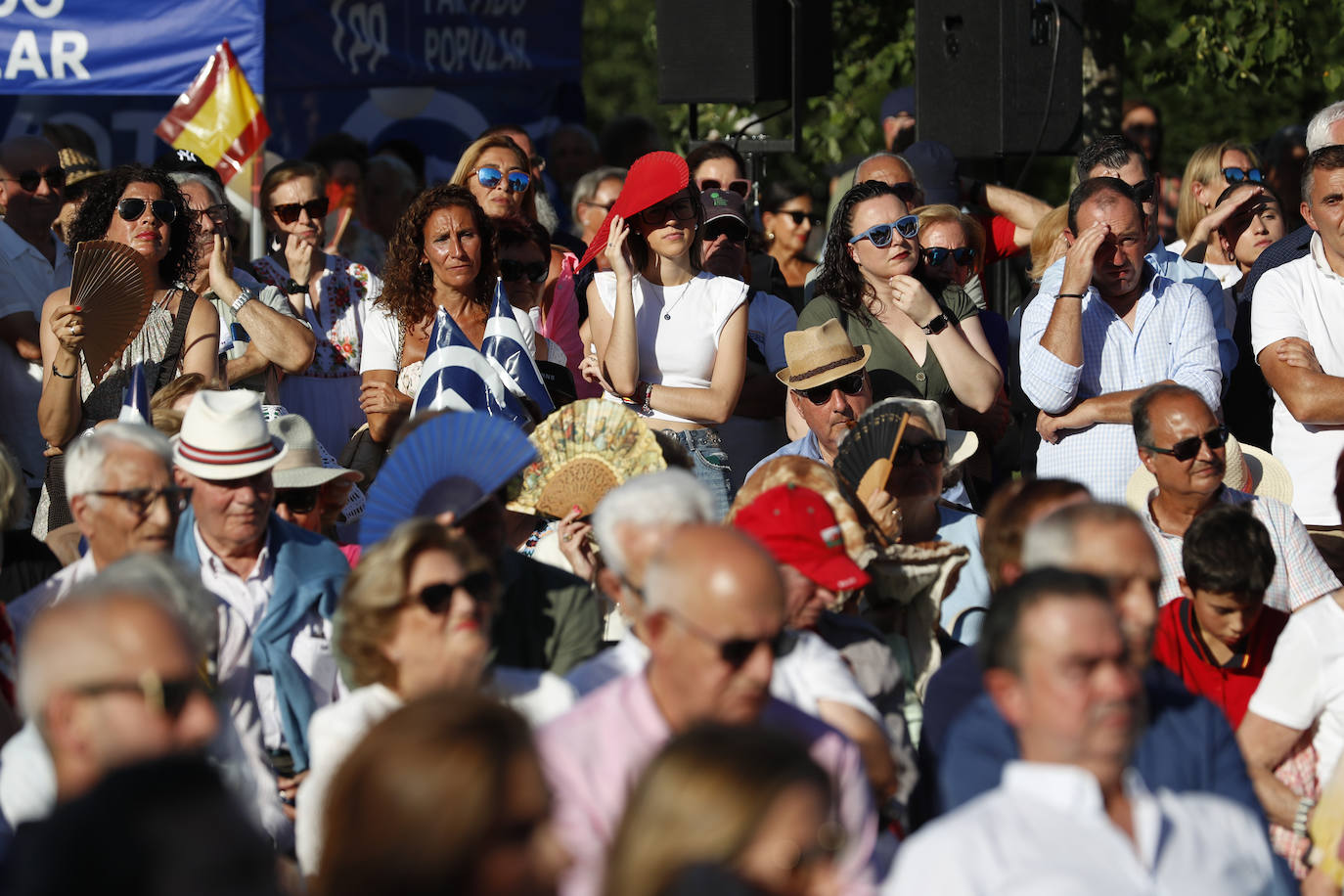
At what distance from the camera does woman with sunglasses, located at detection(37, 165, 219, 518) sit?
18.9ft

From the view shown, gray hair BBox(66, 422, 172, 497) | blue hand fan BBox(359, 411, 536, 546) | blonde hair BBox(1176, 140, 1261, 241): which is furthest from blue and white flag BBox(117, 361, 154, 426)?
blonde hair BBox(1176, 140, 1261, 241)

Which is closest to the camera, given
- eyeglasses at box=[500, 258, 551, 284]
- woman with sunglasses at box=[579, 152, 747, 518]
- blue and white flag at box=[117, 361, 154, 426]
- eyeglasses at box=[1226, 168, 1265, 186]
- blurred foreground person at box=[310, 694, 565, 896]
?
blurred foreground person at box=[310, 694, 565, 896]

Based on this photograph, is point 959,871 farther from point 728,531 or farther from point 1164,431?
point 1164,431

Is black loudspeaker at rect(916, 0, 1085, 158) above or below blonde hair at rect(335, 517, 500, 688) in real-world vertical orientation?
above

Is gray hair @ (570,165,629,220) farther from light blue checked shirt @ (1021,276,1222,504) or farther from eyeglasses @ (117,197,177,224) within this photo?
light blue checked shirt @ (1021,276,1222,504)

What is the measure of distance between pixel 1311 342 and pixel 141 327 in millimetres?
4102

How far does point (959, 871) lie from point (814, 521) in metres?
1.43

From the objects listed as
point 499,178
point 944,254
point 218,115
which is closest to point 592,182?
point 499,178

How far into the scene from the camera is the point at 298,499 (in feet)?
16.9

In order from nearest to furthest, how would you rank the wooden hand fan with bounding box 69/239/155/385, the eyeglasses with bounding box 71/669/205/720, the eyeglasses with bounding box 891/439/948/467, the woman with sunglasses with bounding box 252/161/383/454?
the eyeglasses with bounding box 71/669/205/720, the eyeglasses with bounding box 891/439/948/467, the wooden hand fan with bounding box 69/239/155/385, the woman with sunglasses with bounding box 252/161/383/454

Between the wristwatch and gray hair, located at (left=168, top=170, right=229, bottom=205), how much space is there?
0.40 meters

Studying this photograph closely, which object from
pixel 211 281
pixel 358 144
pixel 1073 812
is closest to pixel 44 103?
pixel 358 144

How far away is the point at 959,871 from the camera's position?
9.19 ft

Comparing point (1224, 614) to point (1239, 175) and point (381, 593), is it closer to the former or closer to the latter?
point (381, 593)
